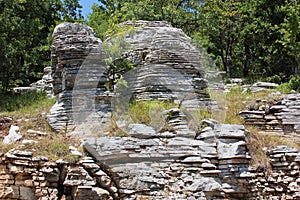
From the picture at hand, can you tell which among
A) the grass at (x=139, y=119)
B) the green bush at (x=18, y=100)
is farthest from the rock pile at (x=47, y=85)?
the grass at (x=139, y=119)

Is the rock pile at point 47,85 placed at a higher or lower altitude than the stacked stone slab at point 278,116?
higher

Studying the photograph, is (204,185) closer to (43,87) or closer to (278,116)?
(278,116)

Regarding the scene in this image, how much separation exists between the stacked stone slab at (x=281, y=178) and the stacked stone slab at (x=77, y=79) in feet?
12.2

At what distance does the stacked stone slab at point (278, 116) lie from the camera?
10648 millimetres

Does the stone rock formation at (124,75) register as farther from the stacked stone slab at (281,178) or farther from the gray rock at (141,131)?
the stacked stone slab at (281,178)

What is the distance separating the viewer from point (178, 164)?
799 cm

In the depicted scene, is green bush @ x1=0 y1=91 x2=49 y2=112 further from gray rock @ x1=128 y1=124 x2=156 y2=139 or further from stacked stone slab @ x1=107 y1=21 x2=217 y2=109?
gray rock @ x1=128 y1=124 x2=156 y2=139

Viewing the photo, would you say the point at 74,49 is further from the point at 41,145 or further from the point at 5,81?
the point at 5,81

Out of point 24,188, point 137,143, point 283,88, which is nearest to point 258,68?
point 283,88

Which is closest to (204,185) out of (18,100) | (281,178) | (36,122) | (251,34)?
(281,178)

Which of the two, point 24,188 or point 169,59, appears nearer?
point 24,188

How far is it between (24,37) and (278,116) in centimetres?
909

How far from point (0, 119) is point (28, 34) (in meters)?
5.66

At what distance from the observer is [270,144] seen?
30.5 feet
